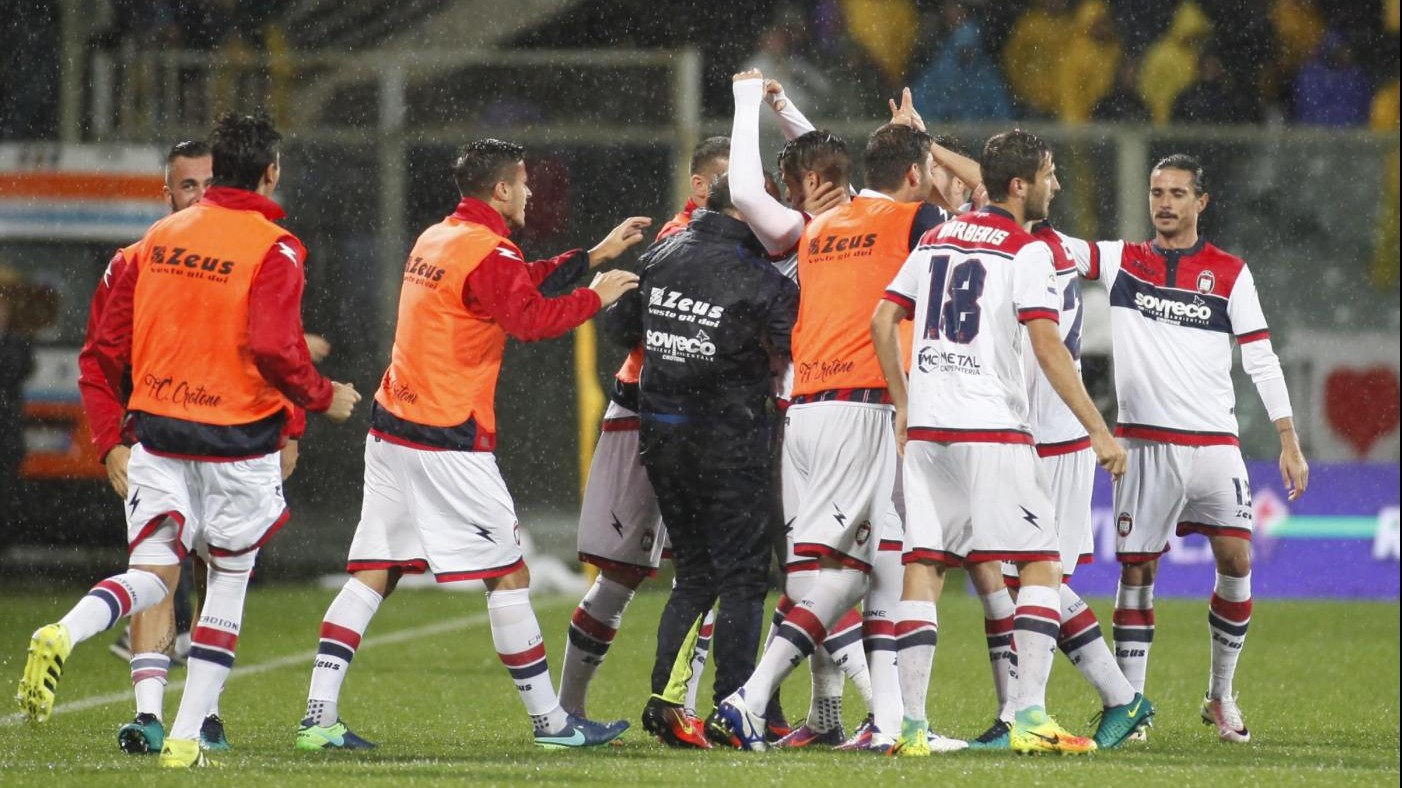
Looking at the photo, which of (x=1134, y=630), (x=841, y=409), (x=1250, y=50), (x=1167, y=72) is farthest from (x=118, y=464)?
(x=1250, y=50)

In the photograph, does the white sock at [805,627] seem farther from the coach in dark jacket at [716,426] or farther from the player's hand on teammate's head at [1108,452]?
the player's hand on teammate's head at [1108,452]

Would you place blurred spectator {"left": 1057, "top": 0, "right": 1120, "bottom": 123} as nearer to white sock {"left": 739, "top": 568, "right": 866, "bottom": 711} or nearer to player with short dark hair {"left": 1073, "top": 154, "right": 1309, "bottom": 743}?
player with short dark hair {"left": 1073, "top": 154, "right": 1309, "bottom": 743}

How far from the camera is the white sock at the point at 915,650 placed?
248 inches

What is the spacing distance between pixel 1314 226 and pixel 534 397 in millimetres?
5990

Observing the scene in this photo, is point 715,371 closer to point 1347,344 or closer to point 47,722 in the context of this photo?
point 47,722

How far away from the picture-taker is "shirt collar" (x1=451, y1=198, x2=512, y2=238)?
671 cm

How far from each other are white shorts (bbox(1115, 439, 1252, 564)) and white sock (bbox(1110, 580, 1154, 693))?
Answer: 130mm

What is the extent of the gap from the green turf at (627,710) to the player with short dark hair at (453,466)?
0.88 feet

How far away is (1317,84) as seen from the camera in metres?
17.0

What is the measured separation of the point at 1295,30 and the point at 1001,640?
1203 centimetres

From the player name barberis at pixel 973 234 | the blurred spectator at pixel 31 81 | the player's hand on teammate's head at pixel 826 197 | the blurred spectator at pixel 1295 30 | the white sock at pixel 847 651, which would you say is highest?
the blurred spectator at pixel 1295 30

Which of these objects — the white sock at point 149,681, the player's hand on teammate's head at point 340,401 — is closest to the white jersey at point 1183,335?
the player's hand on teammate's head at point 340,401

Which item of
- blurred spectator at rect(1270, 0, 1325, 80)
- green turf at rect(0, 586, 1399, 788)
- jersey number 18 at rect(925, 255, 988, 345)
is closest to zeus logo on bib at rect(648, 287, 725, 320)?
jersey number 18 at rect(925, 255, 988, 345)

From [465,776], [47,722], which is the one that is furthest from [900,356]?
[47,722]
